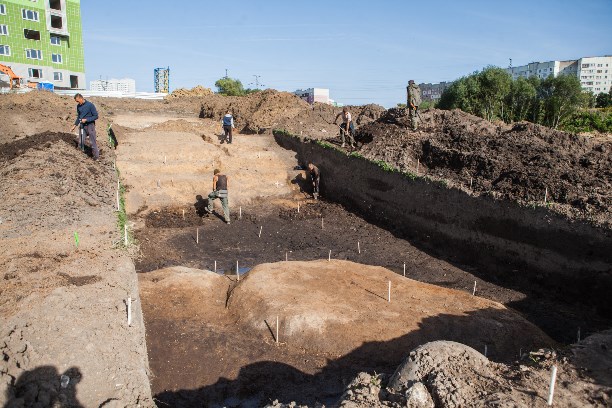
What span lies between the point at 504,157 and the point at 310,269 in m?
8.31

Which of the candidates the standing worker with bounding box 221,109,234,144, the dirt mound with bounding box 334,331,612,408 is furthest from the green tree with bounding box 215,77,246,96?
the dirt mound with bounding box 334,331,612,408

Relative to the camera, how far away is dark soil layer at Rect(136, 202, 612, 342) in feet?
33.9

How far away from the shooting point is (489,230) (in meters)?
12.8

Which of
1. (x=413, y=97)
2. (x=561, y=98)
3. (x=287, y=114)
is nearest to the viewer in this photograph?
(x=413, y=97)

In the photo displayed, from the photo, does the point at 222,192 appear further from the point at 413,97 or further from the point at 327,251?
the point at 413,97

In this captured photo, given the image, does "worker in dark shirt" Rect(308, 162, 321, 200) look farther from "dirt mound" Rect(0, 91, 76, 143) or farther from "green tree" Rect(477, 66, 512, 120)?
"green tree" Rect(477, 66, 512, 120)

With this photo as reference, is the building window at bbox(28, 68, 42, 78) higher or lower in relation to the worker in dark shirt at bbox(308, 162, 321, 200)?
higher

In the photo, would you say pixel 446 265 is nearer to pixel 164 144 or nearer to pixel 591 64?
pixel 164 144

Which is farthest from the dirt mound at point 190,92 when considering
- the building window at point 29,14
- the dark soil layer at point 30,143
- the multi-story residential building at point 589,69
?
the multi-story residential building at point 589,69

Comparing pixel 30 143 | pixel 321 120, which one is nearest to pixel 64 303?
pixel 30 143

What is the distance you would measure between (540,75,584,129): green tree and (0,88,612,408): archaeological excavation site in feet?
40.3

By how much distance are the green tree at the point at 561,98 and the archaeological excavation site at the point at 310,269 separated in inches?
484

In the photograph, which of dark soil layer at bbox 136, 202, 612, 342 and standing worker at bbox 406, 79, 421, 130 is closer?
dark soil layer at bbox 136, 202, 612, 342

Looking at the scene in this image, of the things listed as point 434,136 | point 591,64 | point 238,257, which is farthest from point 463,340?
point 591,64
